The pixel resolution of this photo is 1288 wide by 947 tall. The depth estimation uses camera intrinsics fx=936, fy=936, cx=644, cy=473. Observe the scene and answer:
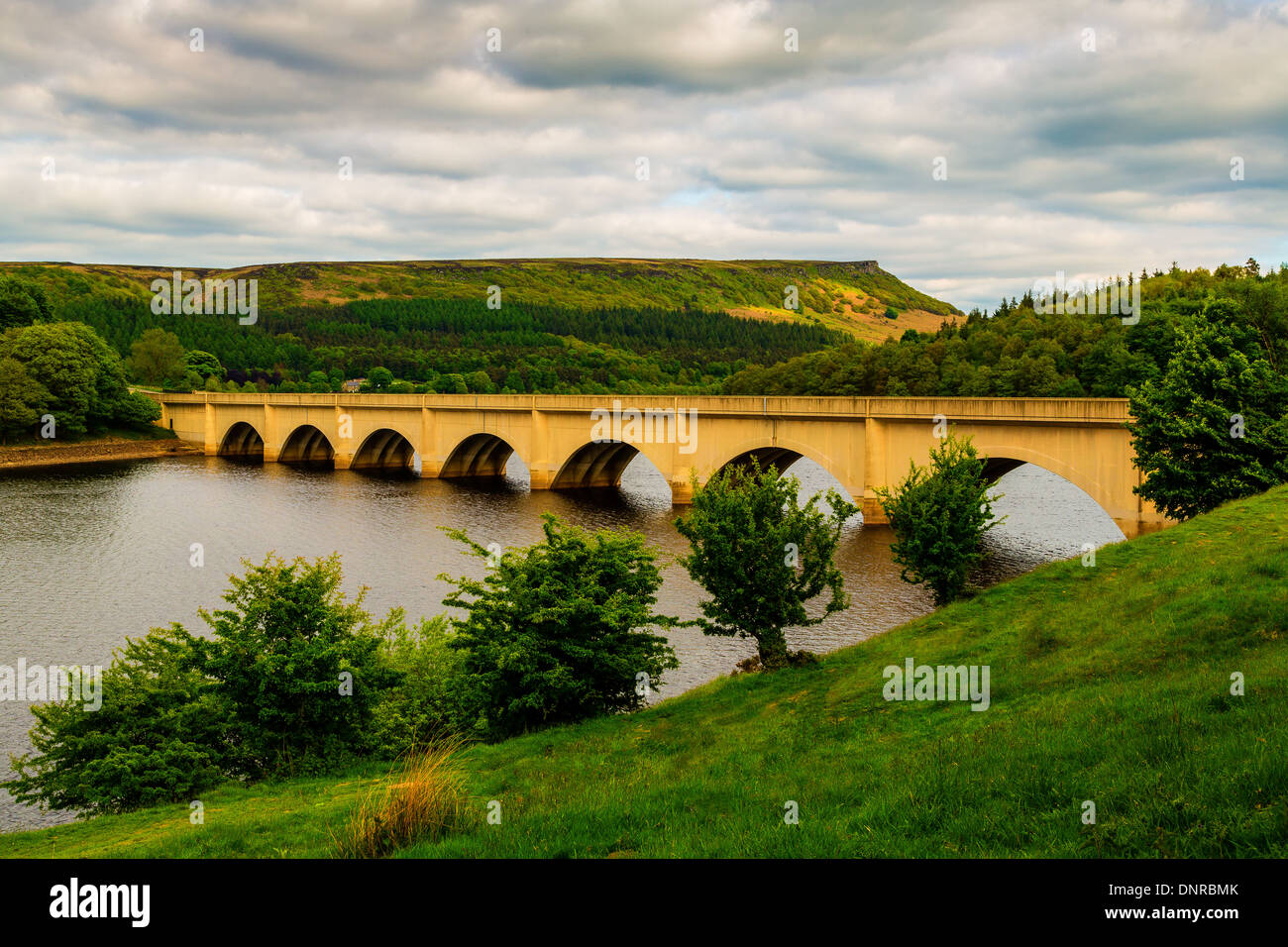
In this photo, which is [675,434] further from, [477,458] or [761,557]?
[761,557]

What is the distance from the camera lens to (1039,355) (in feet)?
280

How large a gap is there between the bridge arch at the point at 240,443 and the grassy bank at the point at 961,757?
10370cm

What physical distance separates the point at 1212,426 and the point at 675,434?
39771mm

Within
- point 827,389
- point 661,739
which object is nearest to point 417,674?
point 661,739

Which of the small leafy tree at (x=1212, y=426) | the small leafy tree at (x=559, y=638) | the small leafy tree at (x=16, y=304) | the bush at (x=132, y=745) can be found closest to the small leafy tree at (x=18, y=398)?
the small leafy tree at (x=16, y=304)

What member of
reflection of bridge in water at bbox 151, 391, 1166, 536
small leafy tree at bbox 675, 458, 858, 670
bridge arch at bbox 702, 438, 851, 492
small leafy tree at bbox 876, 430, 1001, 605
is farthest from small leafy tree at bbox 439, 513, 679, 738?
bridge arch at bbox 702, 438, 851, 492

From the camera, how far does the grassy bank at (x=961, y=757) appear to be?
347 inches

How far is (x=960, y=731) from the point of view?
45.8 feet

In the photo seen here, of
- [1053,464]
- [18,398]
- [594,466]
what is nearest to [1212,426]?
[1053,464]

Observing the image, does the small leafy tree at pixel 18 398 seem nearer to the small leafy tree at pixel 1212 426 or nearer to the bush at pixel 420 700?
the bush at pixel 420 700

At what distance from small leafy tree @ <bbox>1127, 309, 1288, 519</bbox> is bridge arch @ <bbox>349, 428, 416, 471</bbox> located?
7673 centimetres

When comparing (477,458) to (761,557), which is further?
(477,458)

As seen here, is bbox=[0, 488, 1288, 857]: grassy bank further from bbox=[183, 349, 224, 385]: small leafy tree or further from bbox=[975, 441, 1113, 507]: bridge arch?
bbox=[183, 349, 224, 385]: small leafy tree

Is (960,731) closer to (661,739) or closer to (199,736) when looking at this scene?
(661,739)
